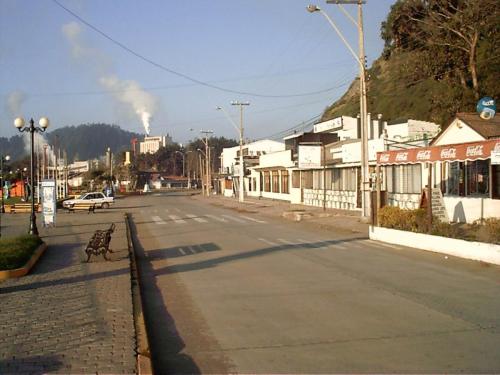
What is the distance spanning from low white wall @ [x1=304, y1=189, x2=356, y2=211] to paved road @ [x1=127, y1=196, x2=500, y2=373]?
19232mm

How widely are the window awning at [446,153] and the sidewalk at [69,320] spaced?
10.3 metres

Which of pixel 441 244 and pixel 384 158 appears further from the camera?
pixel 384 158

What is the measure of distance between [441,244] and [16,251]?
1132cm

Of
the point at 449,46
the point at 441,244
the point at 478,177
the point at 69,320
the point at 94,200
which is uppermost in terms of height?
the point at 449,46

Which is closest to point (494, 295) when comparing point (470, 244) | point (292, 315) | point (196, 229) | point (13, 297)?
point (292, 315)

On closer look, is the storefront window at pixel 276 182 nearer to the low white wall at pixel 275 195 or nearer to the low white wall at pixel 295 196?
the low white wall at pixel 275 195

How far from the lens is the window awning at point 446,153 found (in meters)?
16.8

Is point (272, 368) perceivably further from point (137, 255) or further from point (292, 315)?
point (137, 255)

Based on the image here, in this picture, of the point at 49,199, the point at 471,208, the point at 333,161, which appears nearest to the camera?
the point at 471,208

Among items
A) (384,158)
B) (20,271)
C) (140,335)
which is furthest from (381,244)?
(140,335)

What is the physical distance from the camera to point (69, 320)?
27.3 feet

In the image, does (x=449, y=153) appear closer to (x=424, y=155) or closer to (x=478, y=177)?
(x=424, y=155)

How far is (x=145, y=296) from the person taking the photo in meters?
11.2

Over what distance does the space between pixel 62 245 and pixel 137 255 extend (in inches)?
133
